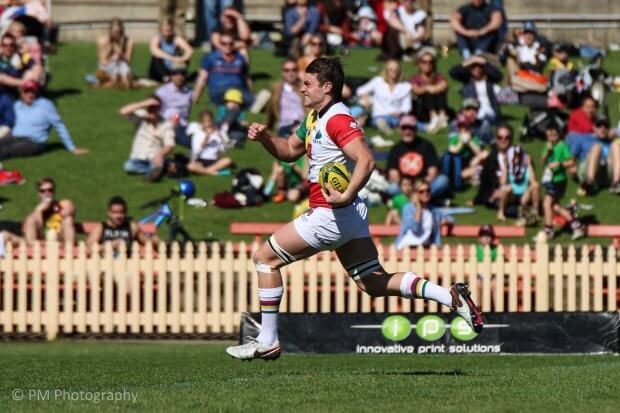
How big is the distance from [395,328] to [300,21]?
33.2ft

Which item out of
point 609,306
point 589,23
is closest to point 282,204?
point 609,306

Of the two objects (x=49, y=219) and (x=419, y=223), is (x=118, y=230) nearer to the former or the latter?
(x=49, y=219)

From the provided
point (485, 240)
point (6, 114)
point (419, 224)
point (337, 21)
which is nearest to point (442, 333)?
point (485, 240)

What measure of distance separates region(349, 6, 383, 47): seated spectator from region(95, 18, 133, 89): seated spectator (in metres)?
4.39

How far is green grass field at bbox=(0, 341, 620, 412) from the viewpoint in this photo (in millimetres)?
8375

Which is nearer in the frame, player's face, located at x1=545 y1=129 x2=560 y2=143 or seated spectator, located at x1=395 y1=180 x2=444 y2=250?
seated spectator, located at x1=395 y1=180 x2=444 y2=250

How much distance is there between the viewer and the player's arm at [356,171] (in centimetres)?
949

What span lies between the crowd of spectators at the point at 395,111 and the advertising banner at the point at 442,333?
9.79 ft

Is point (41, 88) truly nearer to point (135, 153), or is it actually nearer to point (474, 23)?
point (135, 153)

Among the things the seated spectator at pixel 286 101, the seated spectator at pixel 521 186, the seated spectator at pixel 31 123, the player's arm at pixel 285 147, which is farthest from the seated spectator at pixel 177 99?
the player's arm at pixel 285 147

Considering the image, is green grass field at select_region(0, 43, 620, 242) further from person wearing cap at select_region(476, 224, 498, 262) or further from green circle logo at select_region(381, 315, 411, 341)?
green circle logo at select_region(381, 315, 411, 341)

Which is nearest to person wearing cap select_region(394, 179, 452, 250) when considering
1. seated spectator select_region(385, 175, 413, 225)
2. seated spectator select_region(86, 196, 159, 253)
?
seated spectator select_region(385, 175, 413, 225)

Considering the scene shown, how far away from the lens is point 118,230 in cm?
1773

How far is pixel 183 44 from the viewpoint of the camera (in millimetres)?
23453
